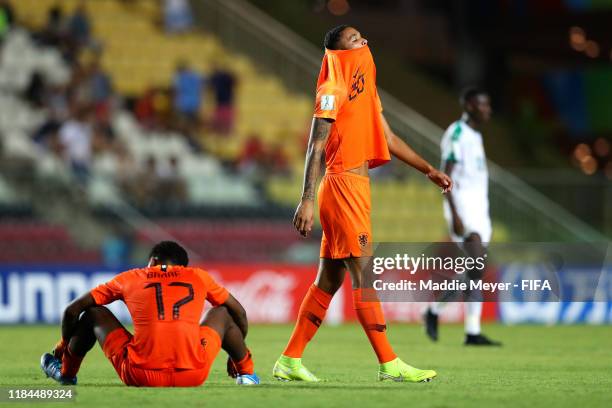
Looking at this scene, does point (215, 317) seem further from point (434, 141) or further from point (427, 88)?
point (427, 88)

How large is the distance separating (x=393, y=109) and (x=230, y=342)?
1425cm

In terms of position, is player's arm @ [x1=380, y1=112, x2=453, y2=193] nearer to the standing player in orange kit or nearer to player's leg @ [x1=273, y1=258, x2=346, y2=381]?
the standing player in orange kit

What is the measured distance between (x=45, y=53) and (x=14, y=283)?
18.6 ft


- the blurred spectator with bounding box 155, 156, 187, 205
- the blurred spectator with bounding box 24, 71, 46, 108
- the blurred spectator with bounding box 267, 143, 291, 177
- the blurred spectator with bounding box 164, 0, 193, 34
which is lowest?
the blurred spectator with bounding box 155, 156, 187, 205

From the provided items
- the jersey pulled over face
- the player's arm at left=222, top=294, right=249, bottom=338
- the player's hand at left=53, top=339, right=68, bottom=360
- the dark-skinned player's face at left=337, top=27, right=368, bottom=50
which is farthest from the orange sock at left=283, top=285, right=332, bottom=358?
the dark-skinned player's face at left=337, top=27, right=368, bottom=50

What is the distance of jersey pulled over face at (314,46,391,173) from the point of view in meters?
8.98

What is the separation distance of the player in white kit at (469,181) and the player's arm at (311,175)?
4.55 metres

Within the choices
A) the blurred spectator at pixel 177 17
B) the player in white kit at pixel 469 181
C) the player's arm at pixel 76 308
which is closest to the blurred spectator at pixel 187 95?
the blurred spectator at pixel 177 17

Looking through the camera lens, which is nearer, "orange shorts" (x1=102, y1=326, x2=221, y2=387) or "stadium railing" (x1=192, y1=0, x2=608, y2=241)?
"orange shorts" (x1=102, y1=326, x2=221, y2=387)

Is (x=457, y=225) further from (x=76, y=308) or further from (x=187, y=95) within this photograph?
(x=187, y=95)

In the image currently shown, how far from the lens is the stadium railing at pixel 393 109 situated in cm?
2059

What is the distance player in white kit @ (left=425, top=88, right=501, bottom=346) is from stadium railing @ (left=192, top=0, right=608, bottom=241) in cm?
693

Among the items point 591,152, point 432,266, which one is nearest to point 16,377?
point 432,266

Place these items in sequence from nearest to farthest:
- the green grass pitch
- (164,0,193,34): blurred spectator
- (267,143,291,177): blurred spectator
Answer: the green grass pitch < (267,143,291,177): blurred spectator < (164,0,193,34): blurred spectator
